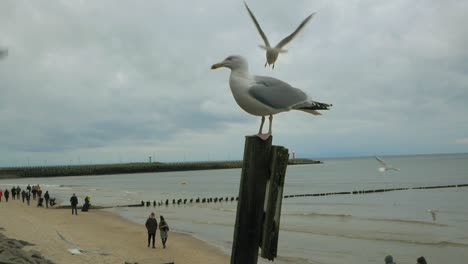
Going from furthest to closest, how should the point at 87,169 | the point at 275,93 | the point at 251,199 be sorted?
the point at 87,169 → the point at 275,93 → the point at 251,199

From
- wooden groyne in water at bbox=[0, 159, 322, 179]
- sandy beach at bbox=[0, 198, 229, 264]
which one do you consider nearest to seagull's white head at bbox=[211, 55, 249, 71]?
sandy beach at bbox=[0, 198, 229, 264]

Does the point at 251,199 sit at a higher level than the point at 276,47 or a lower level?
lower

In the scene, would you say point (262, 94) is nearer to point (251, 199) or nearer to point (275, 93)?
point (275, 93)

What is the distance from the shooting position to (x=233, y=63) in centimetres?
416

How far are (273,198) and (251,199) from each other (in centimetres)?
20

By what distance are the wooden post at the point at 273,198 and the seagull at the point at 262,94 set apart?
26 centimetres

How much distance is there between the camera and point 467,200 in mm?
44562

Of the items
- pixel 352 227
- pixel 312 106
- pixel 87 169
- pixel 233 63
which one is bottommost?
pixel 352 227

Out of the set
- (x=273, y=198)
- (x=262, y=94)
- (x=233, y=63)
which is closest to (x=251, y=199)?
(x=273, y=198)

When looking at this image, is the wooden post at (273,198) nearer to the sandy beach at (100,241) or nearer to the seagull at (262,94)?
the seagull at (262,94)

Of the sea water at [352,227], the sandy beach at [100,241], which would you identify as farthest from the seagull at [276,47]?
the sea water at [352,227]

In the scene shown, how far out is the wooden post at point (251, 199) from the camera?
3859 millimetres

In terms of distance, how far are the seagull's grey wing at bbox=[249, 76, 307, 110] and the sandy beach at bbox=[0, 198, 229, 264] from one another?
930 centimetres

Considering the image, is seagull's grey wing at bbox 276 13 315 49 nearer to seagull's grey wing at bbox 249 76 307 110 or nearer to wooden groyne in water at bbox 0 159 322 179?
seagull's grey wing at bbox 249 76 307 110
